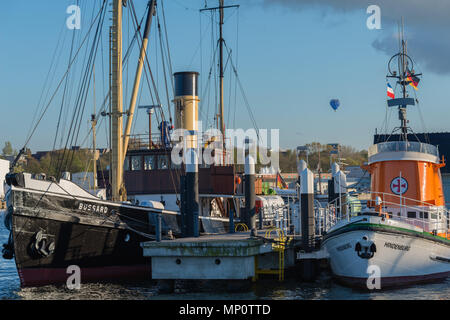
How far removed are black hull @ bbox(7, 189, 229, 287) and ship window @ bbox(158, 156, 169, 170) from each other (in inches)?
192

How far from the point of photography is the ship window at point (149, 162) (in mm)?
28219

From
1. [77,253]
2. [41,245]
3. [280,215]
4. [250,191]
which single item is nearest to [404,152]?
[250,191]

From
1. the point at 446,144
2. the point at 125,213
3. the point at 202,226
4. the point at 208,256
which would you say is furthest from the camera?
the point at 446,144

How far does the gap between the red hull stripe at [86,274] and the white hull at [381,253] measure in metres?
6.98

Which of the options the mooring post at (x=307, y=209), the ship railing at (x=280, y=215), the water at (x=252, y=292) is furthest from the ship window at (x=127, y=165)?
the mooring post at (x=307, y=209)

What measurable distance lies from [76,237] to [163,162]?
7.76 m

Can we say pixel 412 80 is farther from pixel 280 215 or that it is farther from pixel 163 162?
pixel 163 162

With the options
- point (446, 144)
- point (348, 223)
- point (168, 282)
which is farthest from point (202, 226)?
point (446, 144)

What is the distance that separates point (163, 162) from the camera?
92.2 feet

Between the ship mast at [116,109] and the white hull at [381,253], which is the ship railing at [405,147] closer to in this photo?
the white hull at [381,253]

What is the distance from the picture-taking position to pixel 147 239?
23.1 m
